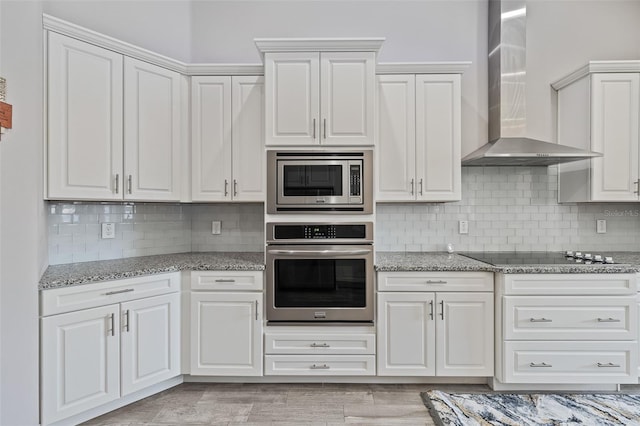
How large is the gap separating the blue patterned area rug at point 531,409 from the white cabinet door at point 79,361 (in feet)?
6.58

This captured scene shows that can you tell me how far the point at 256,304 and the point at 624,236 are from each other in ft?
10.5

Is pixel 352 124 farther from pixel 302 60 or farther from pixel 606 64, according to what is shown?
pixel 606 64

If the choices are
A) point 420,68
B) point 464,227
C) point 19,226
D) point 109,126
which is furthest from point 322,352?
point 420,68

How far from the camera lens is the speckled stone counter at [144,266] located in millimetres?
2213

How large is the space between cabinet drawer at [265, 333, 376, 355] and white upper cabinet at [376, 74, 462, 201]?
3.59ft

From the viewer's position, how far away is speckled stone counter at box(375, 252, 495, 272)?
267cm

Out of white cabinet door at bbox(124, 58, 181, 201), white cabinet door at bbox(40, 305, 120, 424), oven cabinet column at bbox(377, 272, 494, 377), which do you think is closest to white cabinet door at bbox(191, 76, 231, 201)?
white cabinet door at bbox(124, 58, 181, 201)

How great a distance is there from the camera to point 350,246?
276cm

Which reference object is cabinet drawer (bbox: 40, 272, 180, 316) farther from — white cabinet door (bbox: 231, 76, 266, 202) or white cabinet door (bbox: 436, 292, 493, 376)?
white cabinet door (bbox: 436, 292, 493, 376)

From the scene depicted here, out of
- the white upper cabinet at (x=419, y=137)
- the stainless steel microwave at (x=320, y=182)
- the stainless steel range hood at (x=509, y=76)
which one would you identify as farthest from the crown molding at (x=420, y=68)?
the stainless steel microwave at (x=320, y=182)

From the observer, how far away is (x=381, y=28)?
3410 mm

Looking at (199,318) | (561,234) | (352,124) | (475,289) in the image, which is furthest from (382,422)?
(561,234)

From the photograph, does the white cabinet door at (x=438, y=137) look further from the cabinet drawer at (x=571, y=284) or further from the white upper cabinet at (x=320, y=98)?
the cabinet drawer at (x=571, y=284)

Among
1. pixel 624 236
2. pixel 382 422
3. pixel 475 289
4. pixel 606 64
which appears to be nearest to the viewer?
pixel 382 422
